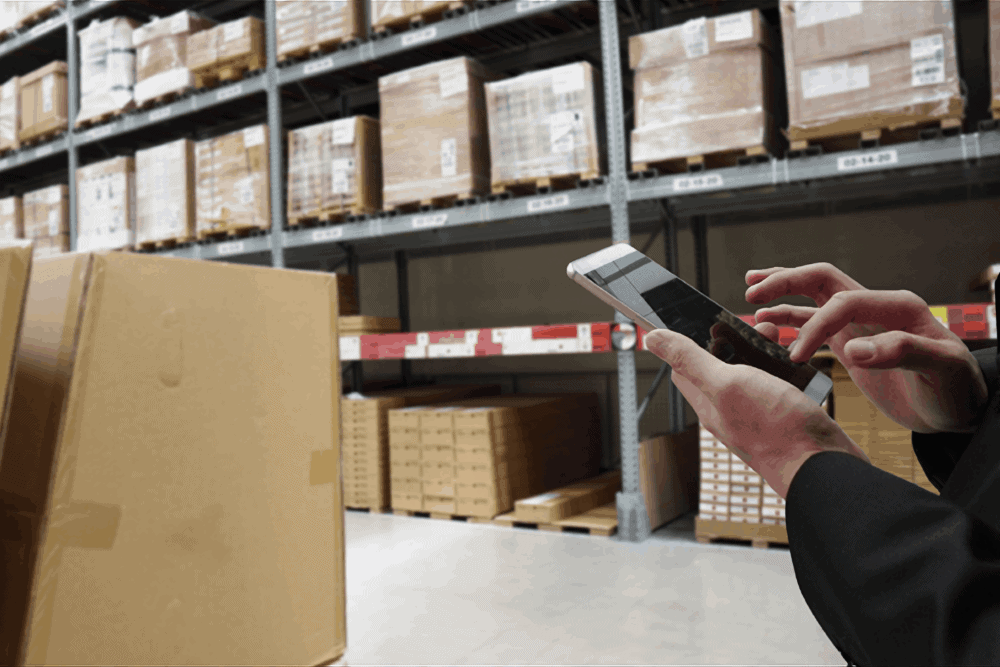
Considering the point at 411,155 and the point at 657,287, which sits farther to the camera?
the point at 411,155

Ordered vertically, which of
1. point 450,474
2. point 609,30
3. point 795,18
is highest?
point 609,30

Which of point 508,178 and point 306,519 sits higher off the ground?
point 508,178

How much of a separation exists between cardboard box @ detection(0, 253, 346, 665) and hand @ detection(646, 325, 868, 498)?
1.05 meters

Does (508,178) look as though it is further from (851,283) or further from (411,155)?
(851,283)

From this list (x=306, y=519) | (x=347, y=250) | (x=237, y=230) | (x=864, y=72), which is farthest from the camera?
(x=347, y=250)

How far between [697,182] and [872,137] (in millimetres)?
950

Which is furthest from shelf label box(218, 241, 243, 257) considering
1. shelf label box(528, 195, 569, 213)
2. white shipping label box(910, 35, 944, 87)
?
white shipping label box(910, 35, 944, 87)

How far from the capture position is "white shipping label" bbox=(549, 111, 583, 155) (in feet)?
15.1

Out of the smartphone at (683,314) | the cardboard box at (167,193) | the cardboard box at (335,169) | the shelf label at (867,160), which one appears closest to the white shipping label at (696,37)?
the shelf label at (867,160)

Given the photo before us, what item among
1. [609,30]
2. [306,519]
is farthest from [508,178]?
[306,519]

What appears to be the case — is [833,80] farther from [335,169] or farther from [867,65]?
[335,169]

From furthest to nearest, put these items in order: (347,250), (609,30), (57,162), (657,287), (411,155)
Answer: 1. (57,162)
2. (347,250)
3. (411,155)
4. (609,30)
5. (657,287)

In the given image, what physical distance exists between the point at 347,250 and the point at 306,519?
21.4 ft

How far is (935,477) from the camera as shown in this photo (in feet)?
3.66
